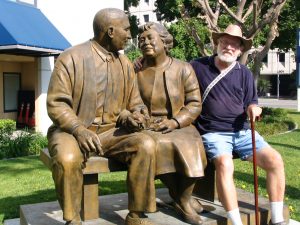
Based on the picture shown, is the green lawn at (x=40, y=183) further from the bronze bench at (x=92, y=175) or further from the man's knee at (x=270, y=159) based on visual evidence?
the bronze bench at (x=92, y=175)

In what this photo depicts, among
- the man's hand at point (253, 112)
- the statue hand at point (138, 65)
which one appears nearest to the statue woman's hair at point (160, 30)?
the statue hand at point (138, 65)

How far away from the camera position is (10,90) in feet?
50.9

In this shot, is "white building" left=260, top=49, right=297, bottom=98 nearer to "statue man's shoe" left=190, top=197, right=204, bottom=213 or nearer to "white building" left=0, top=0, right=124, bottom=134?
"white building" left=0, top=0, right=124, bottom=134

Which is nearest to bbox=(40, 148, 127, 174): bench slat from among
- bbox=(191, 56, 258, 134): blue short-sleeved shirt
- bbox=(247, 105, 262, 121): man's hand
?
bbox=(191, 56, 258, 134): blue short-sleeved shirt

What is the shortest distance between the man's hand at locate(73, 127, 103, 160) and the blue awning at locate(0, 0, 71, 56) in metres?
7.87

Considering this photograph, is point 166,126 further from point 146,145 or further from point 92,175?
point 92,175

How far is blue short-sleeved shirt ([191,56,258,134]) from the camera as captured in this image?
4.18 metres

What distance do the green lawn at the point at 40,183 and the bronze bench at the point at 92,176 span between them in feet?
4.35

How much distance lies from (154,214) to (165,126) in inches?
33.8

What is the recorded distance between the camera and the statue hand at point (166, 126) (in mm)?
3879

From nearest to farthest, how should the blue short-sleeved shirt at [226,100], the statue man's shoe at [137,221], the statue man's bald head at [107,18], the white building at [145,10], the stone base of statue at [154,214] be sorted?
the statue man's shoe at [137,221], the statue man's bald head at [107,18], the stone base of statue at [154,214], the blue short-sleeved shirt at [226,100], the white building at [145,10]

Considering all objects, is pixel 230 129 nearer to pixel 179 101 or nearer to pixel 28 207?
pixel 179 101

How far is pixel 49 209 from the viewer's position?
435 cm

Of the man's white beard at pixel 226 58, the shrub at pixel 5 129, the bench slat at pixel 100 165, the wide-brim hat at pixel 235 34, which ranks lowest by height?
the shrub at pixel 5 129
